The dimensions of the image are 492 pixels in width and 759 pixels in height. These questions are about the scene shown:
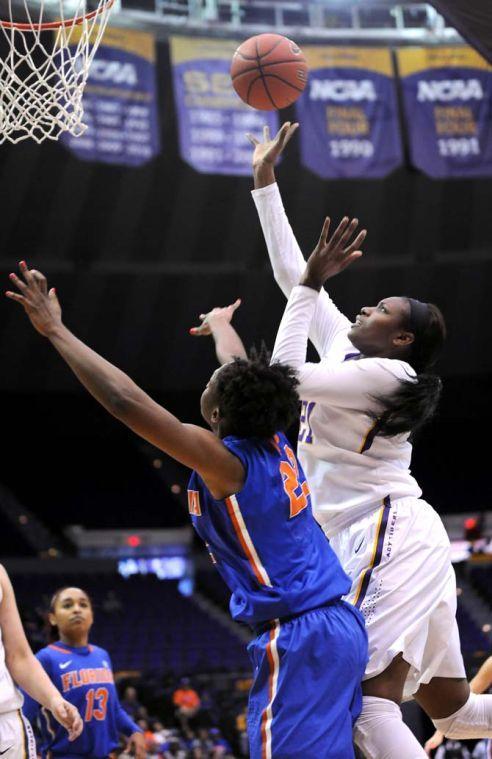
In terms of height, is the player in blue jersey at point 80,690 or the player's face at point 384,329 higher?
the player's face at point 384,329

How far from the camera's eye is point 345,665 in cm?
288

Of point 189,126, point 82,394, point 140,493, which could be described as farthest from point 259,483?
point 140,493

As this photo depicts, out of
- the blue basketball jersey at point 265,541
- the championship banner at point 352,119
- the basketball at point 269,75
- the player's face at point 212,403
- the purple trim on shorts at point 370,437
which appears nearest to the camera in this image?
the blue basketball jersey at point 265,541

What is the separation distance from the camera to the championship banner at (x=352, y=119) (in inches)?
543

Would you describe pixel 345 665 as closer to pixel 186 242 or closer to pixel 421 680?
pixel 421 680

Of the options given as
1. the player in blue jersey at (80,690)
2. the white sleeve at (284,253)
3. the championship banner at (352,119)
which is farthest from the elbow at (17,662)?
the championship banner at (352,119)

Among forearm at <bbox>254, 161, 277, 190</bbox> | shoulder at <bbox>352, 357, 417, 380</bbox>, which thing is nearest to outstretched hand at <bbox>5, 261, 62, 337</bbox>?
shoulder at <bbox>352, 357, 417, 380</bbox>

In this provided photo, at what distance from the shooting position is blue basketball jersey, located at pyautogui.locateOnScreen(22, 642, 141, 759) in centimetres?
543

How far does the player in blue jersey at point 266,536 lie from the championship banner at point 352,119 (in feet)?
36.5

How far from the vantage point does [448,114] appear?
14.0m

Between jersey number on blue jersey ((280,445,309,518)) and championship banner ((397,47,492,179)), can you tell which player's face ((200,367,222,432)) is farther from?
championship banner ((397,47,492,179))

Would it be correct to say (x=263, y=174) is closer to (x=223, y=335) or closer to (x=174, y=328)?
(x=223, y=335)

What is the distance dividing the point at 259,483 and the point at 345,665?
59 cm

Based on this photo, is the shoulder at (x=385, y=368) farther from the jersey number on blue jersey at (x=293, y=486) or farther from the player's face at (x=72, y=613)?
the player's face at (x=72, y=613)
